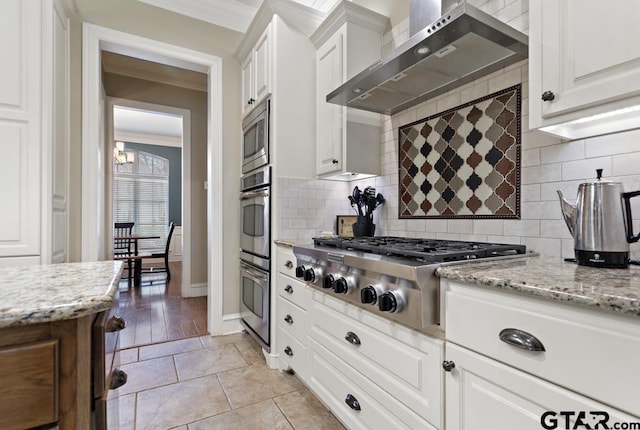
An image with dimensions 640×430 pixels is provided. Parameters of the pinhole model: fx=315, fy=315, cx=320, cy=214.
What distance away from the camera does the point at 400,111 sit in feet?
7.20

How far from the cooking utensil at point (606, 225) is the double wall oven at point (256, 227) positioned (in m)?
1.81

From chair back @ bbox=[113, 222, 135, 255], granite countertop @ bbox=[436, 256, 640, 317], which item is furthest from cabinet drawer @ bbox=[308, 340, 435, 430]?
chair back @ bbox=[113, 222, 135, 255]

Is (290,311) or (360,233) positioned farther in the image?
(360,233)

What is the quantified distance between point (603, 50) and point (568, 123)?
236 mm

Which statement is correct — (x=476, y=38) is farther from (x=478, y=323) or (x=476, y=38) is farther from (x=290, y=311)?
(x=290, y=311)

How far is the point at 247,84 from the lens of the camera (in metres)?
2.88

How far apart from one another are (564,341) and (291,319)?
1576 millimetres

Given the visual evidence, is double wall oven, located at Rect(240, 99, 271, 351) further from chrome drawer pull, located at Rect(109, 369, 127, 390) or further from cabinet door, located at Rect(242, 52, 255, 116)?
chrome drawer pull, located at Rect(109, 369, 127, 390)

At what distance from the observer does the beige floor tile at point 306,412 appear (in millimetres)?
1649

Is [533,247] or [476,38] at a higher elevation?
[476,38]

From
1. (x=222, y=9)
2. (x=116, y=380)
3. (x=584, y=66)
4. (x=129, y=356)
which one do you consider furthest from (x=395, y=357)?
(x=222, y=9)

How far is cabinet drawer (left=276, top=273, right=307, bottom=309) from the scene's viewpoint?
1917 millimetres

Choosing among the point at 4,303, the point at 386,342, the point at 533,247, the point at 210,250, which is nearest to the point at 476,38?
the point at 533,247

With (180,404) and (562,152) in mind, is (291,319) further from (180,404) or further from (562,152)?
(562,152)
